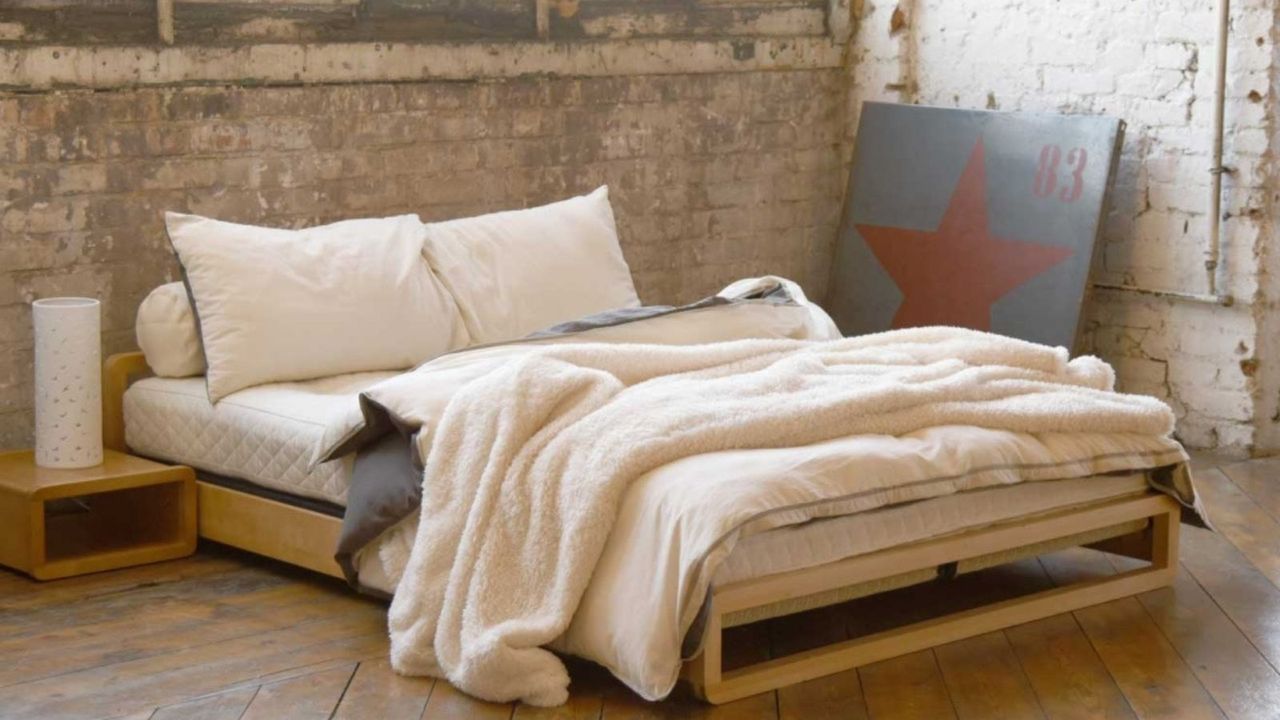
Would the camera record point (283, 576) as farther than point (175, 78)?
No

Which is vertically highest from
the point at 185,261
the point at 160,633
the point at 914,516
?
the point at 185,261

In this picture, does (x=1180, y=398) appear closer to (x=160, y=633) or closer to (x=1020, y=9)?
(x=1020, y=9)

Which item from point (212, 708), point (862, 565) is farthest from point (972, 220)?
point (212, 708)

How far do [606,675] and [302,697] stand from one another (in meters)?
0.57

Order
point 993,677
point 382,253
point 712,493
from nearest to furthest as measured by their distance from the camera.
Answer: point 712,493
point 993,677
point 382,253

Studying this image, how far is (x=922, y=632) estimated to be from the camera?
3508 millimetres

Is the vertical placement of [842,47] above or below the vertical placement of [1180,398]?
above

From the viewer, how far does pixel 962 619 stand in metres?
3.59

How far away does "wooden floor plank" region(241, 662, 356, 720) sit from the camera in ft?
10.3

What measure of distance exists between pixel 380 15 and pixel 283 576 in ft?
6.23

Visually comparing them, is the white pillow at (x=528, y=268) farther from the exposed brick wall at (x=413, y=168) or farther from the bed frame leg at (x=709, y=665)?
the bed frame leg at (x=709, y=665)

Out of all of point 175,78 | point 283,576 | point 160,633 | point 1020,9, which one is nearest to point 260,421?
point 283,576

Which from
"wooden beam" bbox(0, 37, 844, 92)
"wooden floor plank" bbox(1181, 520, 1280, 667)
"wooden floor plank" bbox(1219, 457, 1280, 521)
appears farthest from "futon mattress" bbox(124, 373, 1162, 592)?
"wooden floor plank" bbox(1219, 457, 1280, 521)

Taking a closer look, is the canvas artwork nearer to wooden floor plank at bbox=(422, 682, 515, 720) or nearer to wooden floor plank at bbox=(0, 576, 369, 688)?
wooden floor plank at bbox=(0, 576, 369, 688)
